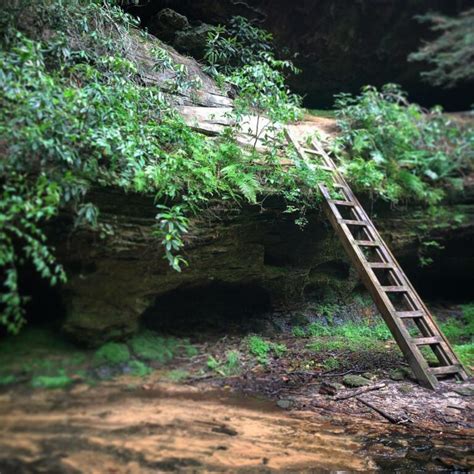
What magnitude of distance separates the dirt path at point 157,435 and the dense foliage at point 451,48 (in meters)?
7.94

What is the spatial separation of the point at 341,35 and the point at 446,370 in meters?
6.74

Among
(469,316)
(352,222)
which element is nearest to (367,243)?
(352,222)

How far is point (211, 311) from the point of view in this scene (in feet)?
13.1

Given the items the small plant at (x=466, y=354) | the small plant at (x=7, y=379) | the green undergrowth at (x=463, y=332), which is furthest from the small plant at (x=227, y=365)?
the green undergrowth at (x=463, y=332)

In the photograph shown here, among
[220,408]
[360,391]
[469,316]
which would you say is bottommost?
[360,391]

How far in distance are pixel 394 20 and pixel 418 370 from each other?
23.9ft

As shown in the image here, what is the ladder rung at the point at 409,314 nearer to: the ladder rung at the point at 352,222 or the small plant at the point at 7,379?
the ladder rung at the point at 352,222

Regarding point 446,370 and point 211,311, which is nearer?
point 211,311

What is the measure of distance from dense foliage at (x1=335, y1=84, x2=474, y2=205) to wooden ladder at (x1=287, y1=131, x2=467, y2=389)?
0.61m

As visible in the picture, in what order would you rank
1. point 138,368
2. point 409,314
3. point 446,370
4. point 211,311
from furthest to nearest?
point 409,314
point 446,370
point 211,311
point 138,368

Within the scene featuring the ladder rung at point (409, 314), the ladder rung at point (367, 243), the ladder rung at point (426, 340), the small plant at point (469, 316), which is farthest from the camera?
the small plant at point (469, 316)

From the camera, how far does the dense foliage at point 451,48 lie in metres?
7.93

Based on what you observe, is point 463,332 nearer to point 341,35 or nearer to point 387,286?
point 387,286

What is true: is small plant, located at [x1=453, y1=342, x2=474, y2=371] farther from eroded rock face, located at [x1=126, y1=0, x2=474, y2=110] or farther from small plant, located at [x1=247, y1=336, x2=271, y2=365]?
eroded rock face, located at [x1=126, y1=0, x2=474, y2=110]
